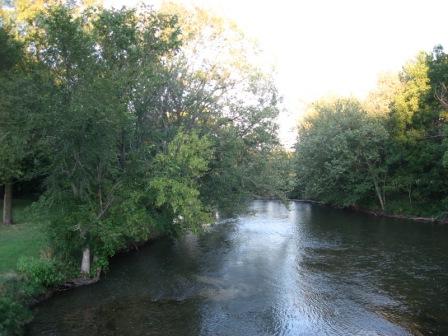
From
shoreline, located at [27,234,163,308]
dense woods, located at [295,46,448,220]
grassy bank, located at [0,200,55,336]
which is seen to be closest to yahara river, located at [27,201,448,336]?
shoreline, located at [27,234,163,308]

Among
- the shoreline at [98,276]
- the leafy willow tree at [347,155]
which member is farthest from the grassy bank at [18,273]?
the leafy willow tree at [347,155]

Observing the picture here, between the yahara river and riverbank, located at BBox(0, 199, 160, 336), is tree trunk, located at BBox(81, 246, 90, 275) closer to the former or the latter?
riverbank, located at BBox(0, 199, 160, 336)

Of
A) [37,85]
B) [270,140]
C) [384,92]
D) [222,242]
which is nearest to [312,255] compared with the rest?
[222,242]

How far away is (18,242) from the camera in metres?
21.8

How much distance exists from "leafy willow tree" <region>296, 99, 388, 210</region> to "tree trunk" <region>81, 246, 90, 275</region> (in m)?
34.9

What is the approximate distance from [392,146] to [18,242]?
40747 millimetres

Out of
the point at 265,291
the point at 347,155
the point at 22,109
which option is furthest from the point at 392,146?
the point at 22,109

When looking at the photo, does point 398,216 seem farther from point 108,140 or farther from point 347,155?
point 108,140

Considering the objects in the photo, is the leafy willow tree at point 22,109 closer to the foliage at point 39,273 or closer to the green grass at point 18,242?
the green grass at point 18,242

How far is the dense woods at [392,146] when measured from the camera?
143 ft

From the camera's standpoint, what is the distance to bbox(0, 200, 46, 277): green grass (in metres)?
18.3

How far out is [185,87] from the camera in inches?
1119

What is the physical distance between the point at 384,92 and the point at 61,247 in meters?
40.5

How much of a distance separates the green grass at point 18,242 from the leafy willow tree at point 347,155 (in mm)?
34596
